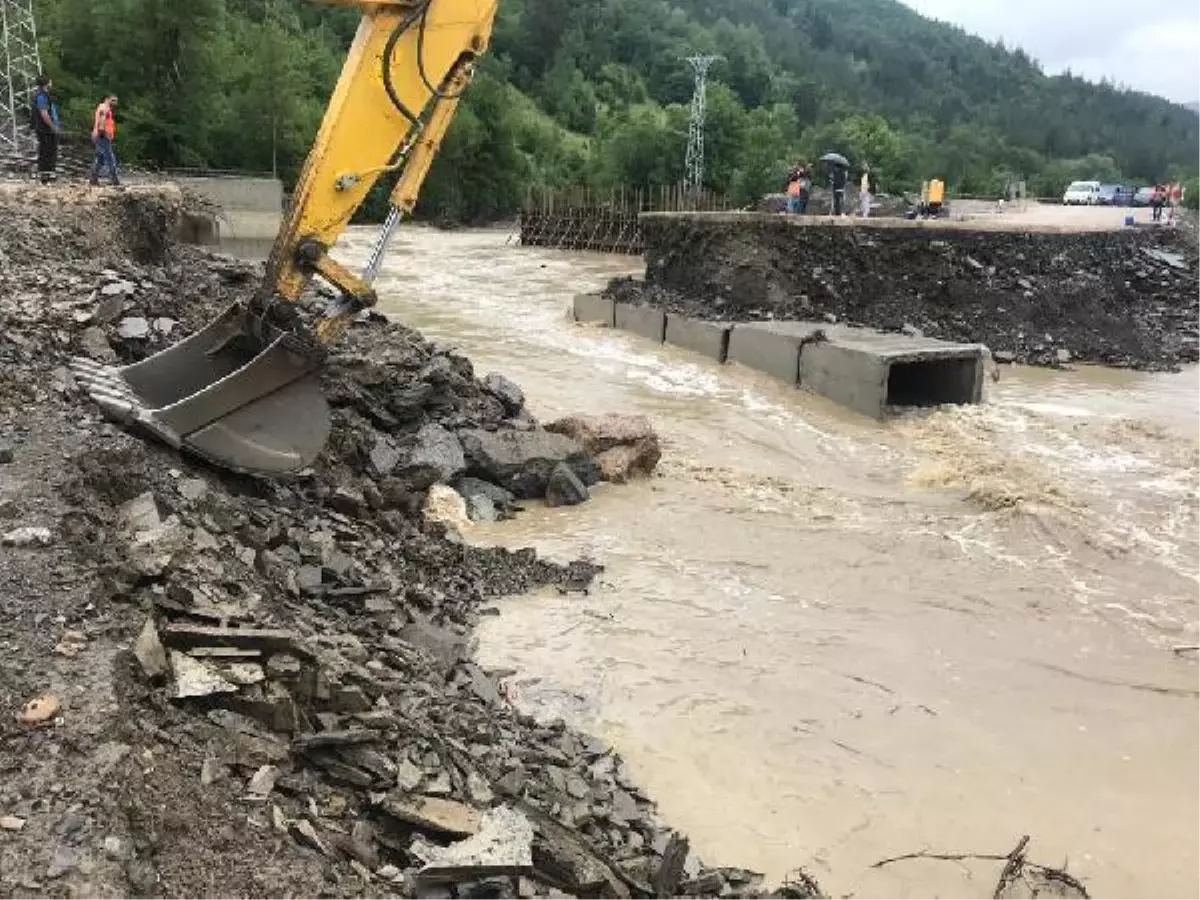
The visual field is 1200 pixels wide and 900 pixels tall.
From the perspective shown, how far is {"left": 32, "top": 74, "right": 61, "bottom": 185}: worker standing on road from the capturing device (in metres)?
14.9

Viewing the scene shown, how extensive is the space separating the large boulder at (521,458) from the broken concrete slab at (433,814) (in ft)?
20.3

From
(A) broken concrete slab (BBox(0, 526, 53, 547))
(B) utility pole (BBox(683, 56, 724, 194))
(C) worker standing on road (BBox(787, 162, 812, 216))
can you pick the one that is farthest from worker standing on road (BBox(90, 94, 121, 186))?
(B) utility pole (BBox(683, 56, 724, 194))

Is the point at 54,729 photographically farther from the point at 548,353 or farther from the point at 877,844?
the point at 548,353

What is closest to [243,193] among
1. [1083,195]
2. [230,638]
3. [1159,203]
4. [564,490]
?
[564,490]

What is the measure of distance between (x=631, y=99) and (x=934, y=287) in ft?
309

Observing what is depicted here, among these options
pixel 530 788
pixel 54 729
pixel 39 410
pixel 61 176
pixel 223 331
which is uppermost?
pixel 61 176

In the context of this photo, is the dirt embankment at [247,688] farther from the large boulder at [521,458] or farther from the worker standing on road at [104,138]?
the worker standing on road at [104,138]

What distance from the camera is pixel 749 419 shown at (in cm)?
1519

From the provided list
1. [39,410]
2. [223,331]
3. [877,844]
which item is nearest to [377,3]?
[223,331]

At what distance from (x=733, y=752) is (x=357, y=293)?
4.17 metres

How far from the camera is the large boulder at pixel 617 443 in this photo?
11.3 meters

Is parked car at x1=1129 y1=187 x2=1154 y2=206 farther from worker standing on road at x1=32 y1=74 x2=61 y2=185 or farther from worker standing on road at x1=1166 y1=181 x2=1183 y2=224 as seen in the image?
worker standing on road at x1=32 y1=74 x2=61 y2=185

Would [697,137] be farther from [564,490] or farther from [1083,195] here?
[564,490]

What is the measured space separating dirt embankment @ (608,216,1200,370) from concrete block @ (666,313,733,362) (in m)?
0.66
